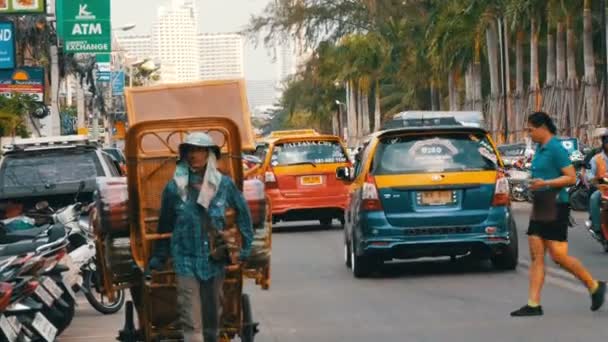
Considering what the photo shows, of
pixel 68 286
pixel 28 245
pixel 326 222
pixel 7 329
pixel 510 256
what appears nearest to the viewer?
pixel 7 329

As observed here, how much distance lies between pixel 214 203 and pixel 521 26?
49549 millimetres

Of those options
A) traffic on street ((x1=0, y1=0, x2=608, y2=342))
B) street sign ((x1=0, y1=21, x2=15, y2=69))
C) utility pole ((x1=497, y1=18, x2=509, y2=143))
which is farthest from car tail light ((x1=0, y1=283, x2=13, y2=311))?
utility pole ((x1=497, y1=18, x2=509, y2=143))

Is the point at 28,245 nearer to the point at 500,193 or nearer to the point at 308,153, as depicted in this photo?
the point at 500,193

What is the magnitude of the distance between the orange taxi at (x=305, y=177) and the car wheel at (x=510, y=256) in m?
9.14

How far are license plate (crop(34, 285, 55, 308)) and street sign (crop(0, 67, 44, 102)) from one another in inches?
1228

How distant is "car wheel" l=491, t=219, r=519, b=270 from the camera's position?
17.2 metres

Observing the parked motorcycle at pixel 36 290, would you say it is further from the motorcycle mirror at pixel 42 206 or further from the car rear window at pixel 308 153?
the car rear window at pixel 308 153

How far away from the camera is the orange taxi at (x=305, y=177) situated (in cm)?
2686

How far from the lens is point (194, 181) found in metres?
9.29

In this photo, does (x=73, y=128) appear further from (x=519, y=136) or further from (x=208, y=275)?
(x=208, y=275)

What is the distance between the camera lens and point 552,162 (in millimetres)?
13094

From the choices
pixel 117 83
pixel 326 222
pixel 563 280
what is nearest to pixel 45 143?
pixel 563 280

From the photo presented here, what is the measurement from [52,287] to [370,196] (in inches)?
242

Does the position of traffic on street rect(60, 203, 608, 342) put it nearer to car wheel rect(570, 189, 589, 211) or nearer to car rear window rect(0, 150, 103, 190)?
car rear window rect(0, 150, 103, 190)
